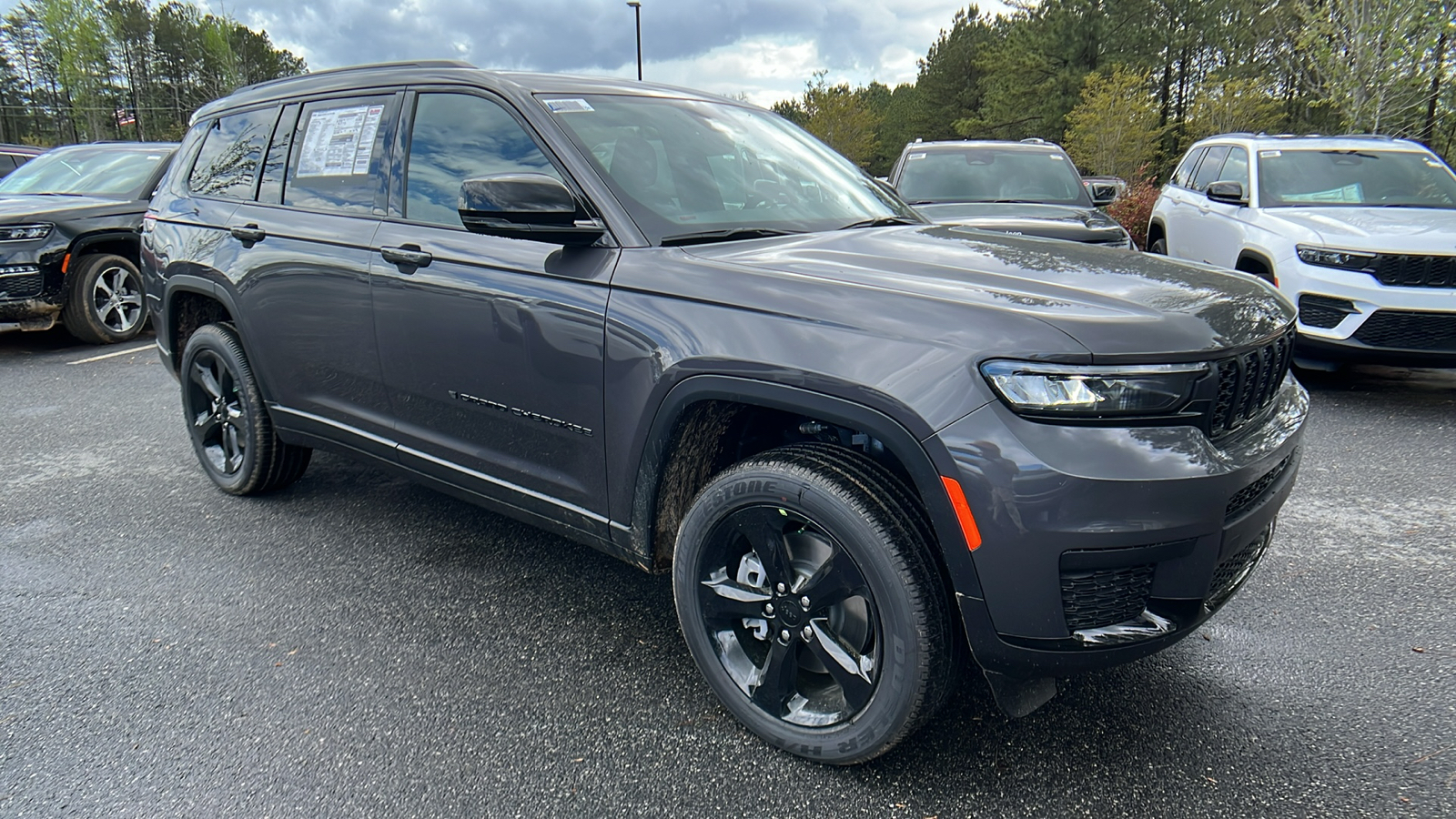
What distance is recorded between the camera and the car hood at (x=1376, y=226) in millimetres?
5406

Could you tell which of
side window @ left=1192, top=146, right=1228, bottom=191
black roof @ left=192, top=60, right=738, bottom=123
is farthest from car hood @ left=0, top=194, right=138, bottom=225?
side window @ left=1192, top=146, right=1228, bottom=191

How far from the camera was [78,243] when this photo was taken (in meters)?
7.72

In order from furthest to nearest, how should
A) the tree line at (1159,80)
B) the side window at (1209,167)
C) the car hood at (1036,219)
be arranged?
the tree line at (1159,80) → the side window at (1209,167) → the car hood at (1036,219)

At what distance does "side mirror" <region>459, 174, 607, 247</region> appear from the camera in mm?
2387

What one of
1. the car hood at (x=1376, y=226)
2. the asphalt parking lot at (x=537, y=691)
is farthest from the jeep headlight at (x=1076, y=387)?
the car hood at (x=1376, y=226)

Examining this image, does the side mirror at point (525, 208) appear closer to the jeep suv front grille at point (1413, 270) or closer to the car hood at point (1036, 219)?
the car hood at point (1036, 219)

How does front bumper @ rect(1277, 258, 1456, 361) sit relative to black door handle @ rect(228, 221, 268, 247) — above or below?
below

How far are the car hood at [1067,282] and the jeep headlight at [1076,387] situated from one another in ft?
0.13

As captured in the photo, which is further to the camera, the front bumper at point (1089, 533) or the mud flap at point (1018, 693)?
the mud flap at point (1018, 693)

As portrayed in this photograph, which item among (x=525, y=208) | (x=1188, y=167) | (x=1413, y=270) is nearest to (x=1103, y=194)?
(x=1188, y=167)

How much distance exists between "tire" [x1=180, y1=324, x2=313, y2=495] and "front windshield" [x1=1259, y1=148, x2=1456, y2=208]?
21.9ft

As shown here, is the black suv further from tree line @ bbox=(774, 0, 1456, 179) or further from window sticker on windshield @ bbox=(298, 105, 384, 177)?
tree line @ bbox=(774, 0, 1456, 179)

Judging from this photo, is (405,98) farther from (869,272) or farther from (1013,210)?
(1013,210)

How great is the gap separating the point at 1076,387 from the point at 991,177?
663 cm
